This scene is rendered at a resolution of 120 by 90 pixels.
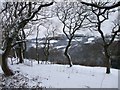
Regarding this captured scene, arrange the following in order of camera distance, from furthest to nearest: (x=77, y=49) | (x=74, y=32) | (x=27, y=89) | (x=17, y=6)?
(x=77, y=49), (x=74, y=32), (x=17, y=6), (x=27, y=89)

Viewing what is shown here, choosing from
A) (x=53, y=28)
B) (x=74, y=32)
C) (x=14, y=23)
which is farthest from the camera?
(x=53, y=28)

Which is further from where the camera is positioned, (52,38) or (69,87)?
(52,38)

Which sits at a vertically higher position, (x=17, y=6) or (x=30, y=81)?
(x=17, y=6)

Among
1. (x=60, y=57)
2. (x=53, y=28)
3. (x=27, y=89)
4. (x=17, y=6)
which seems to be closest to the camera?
(x=27, y=89)

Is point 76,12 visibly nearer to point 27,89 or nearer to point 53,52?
point 27,89

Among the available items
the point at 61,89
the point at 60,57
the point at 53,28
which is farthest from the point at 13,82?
the point at 60,57

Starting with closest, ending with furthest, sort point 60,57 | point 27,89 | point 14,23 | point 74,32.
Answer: point 27,89, point 14,23, point 74,32, point 60,57

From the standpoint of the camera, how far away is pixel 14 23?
1150 centimetres

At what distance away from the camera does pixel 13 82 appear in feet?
38.4

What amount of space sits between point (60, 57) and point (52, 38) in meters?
5.79

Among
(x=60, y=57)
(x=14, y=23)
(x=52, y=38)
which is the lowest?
(x=60, y=57)

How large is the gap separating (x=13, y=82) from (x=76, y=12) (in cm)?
1191

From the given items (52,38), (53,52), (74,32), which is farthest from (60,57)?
(74,32)

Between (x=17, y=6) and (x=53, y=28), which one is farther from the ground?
→ (x=17, y=6)
